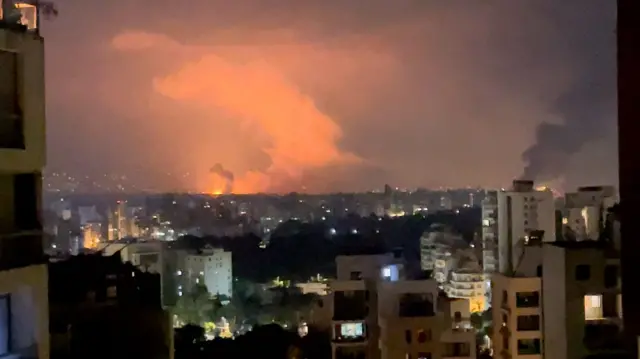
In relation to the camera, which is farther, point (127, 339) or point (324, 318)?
point (324, 318)

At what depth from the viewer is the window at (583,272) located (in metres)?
6.08

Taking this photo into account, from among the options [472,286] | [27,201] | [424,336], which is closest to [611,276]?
[424,336]

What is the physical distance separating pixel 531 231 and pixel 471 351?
183cm

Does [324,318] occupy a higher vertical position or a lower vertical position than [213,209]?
lower

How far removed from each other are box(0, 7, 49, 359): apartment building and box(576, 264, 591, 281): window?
5.09 meters

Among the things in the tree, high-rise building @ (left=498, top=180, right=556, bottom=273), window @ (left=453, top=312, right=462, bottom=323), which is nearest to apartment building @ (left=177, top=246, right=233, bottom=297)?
the tree

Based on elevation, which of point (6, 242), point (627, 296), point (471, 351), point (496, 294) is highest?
point (6, 242)

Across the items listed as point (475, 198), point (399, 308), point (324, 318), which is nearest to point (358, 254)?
point (324, 318)

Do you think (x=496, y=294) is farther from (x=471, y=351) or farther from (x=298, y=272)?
(x=298, y=272)

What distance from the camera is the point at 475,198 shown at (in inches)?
564

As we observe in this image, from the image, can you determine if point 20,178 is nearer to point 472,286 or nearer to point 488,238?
point 488,238

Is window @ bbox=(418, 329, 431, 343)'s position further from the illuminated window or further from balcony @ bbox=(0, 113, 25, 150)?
balcony @ bbox=(0, 113, 25, 150)

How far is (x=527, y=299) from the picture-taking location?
7102 mm

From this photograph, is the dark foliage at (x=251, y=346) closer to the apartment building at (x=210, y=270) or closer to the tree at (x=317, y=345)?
the tree at (x=317, y=345)
